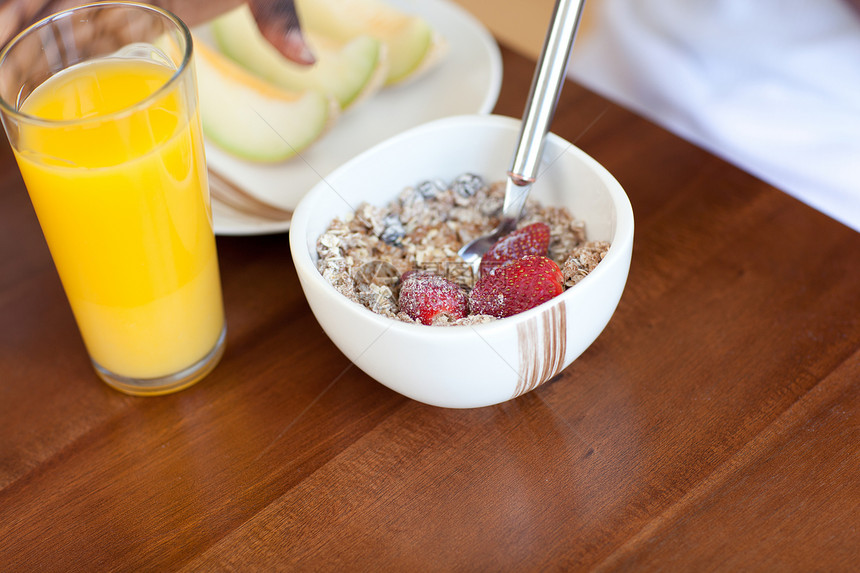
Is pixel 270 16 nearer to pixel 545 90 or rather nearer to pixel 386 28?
pixel 386 28

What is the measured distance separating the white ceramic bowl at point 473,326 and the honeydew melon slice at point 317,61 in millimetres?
248

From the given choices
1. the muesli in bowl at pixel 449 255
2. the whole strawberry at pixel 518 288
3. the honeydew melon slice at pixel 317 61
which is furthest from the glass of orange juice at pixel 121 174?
the honeydew melon slice at pixel 317 61

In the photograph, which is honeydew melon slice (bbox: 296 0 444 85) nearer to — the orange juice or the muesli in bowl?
the muesli in bowl

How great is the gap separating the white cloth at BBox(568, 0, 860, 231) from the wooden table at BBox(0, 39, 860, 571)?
0.77ft

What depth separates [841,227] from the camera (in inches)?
29.3

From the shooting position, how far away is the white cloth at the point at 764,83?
957 millimetres

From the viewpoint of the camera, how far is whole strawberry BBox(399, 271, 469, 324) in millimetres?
559

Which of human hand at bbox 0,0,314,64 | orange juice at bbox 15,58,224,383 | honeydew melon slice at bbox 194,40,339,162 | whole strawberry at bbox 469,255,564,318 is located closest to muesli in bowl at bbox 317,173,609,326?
whole strawberry at bbox 469,255,564,318

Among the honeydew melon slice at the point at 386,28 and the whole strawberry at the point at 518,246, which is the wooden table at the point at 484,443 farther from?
the honeydew melon slice at the point at 386,28

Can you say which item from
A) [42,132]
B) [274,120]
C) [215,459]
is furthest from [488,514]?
[274,120]

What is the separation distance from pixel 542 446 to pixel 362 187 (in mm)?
248

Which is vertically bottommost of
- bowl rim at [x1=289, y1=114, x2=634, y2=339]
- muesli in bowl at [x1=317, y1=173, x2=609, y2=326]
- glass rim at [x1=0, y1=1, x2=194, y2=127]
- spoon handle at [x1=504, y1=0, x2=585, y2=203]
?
muesli in bowl at [x1=317, y1=173, x2=609, y2=326]

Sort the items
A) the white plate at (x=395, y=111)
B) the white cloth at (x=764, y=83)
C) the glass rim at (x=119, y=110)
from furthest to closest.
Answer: the white cloth at (x=764, y=83) < the white plate at (x=395, y=111) < the glass rim at (x=119, y=110)

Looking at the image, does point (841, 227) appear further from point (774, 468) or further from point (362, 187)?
point (362, 187)
